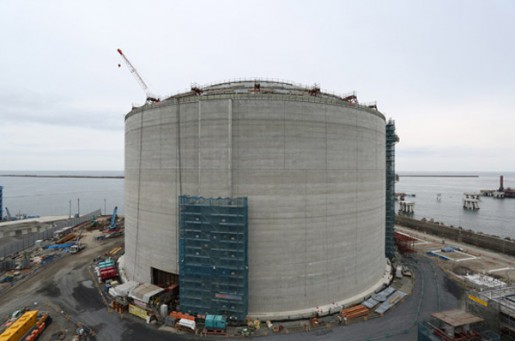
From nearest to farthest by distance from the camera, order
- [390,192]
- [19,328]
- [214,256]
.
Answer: [19,328] → [214,256] → [390,192]

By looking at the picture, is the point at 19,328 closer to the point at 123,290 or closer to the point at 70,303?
the point at 70,303

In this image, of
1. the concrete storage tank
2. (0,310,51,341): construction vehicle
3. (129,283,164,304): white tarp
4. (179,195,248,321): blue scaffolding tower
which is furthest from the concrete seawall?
(0,310,51,341): construction vehicle

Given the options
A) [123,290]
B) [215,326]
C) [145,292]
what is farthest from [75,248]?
Answer: [215,326]

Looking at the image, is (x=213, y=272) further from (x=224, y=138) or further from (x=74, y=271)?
(x=74, y=271)

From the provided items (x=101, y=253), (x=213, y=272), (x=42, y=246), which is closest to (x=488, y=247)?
(x=213, y=272)

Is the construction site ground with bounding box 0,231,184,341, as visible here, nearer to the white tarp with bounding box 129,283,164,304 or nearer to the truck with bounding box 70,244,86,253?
the white tarp with bounding box 129,283,164,304

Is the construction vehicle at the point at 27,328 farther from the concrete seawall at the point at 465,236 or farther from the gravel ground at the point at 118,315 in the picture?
the concrete seawall at the point at 465,236
